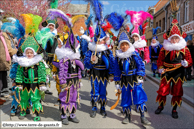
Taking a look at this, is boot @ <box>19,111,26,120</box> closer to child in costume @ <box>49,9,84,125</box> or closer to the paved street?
the paved street

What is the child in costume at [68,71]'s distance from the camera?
411 centimetres

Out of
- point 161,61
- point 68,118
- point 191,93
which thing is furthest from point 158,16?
point 68,118

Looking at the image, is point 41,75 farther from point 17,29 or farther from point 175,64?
point 175,64

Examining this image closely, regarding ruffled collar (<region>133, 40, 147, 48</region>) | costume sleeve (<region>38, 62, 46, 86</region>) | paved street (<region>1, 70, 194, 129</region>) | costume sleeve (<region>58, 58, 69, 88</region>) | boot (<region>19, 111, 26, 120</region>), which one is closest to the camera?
costume sleeve (<region>58, 58, 69, 88</region>)

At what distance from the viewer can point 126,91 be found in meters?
4.27

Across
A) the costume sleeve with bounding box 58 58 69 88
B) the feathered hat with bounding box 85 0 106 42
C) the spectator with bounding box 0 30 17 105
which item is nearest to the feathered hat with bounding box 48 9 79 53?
the costume sleeve with bounding box 58 58 69 88

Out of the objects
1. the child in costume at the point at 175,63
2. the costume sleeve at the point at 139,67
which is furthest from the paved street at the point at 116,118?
the costume sleeve at the point at 139,67

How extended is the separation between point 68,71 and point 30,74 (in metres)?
0.91

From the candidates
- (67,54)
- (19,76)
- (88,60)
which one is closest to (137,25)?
(88,60)

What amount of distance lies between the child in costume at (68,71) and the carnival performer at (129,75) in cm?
98

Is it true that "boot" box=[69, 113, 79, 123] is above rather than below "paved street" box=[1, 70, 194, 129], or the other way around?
above

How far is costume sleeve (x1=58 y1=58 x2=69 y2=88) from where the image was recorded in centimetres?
406

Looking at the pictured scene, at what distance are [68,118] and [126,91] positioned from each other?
1588mm

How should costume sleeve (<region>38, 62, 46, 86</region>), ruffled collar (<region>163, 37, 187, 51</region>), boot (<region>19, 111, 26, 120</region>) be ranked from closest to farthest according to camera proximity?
costume sleeve (<region>38, 62, 46, 86</region>), boot (<region>19, 111, 26, 120</region>), ruffled collar (<region>163, 37, 187, 51</region>)
